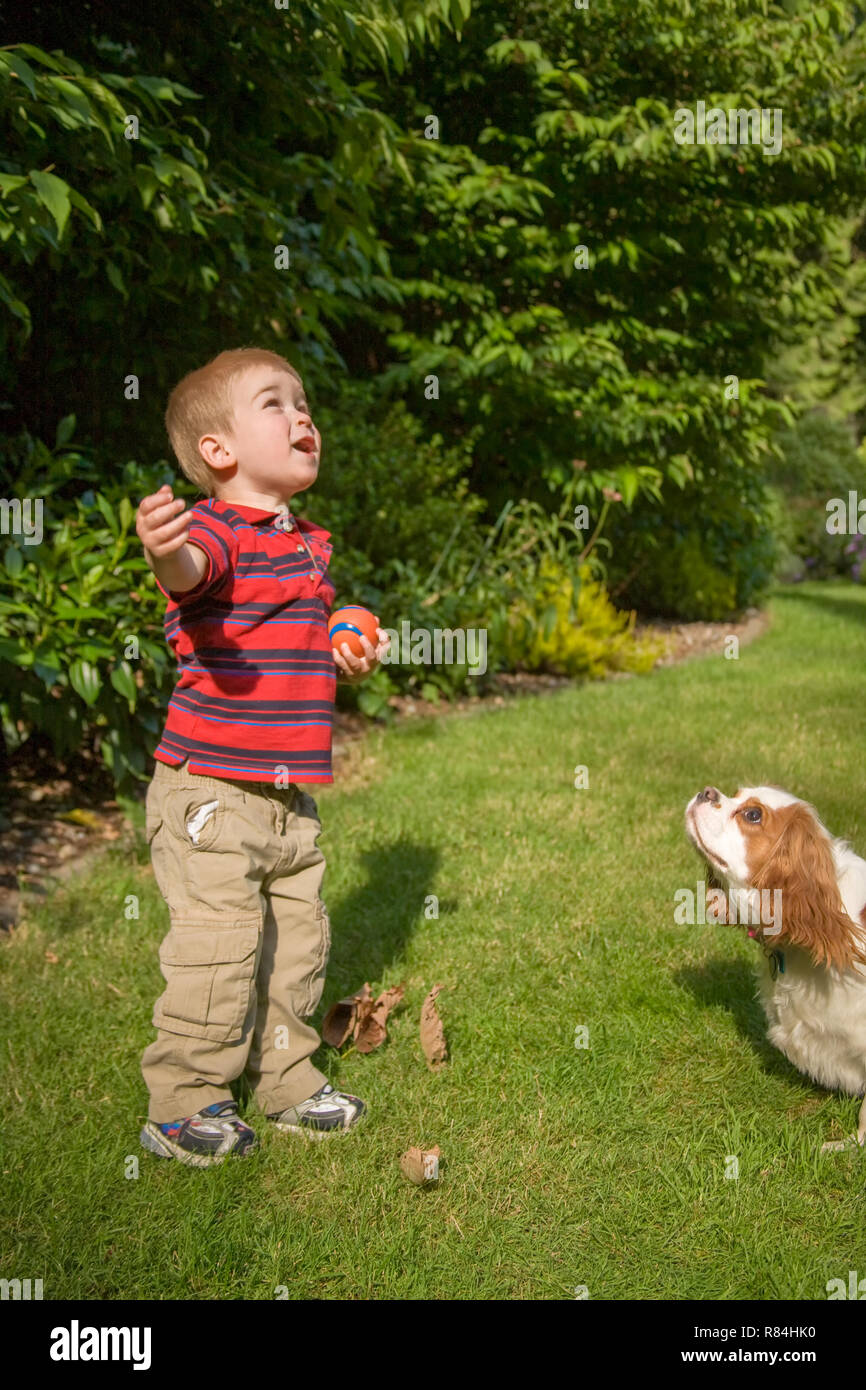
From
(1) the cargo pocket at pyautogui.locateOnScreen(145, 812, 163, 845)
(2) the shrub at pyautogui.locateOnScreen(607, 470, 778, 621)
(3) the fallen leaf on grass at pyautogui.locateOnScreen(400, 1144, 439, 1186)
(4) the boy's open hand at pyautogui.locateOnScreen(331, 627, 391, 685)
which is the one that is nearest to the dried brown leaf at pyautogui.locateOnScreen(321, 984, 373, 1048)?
(3) the fallen leaf on grass at pyautogui.locateOnScreen(400, 1144, 439, 1186)

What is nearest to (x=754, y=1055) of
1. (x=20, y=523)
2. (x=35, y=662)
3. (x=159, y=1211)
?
(x=159, y=1211)

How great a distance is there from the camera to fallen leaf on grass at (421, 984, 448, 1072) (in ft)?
9.33

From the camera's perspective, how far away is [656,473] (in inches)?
306

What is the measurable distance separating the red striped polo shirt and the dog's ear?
3.44 ft

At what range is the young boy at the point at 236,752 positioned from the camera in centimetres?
248

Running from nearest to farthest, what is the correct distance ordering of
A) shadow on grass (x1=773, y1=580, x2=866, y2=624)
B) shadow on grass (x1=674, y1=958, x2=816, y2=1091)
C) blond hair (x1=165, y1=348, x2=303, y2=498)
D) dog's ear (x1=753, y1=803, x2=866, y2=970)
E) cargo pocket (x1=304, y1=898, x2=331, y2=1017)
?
dog's ear (x1=753, y1=803, x2=866, y2=970) < blond hair (x1=165, y1=348, x2=303, y2=498) < cargo pocket (x1=304, y1=898, x2=331, y2=1017) < shadow on grass (x1=674, y1=958, x2=816, y2=1091) < shadow on grass (x1=773, y1=580, x2=866, y2=624)

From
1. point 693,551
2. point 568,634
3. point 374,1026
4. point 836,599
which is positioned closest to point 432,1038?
point 374,1026

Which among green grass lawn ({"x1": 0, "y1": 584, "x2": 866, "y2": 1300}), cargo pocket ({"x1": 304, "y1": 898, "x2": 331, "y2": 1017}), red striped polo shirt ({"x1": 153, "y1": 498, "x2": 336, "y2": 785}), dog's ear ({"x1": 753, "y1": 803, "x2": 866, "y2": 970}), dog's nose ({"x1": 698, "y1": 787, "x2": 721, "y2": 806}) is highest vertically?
red striped polo shirt ({"x1": 153, "y1": 498, "x2": 336, "y2": 785})

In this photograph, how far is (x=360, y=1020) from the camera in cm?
297

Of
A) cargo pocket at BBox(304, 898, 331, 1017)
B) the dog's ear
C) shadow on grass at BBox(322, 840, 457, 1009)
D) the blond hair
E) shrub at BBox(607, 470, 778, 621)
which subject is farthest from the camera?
shrub at BBox(607, 470, 778, 621)

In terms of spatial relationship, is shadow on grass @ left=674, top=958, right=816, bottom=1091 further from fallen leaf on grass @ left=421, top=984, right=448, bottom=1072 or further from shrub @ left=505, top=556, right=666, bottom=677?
shrub @ left=505, top=556, right=666, bottom=677

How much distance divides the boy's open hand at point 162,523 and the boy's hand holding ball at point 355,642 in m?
0.61
